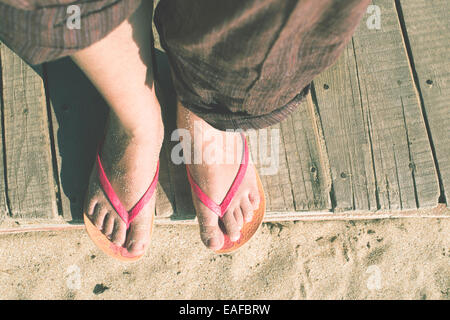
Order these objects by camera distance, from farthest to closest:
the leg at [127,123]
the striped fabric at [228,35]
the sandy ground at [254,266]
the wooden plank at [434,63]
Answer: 1. the sandy ground at [254,266]
2. the wooden plank at [434,63]
3. the leg at [127,123]
4. the striped fabric at [228,35]

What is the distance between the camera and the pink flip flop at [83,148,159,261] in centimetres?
142

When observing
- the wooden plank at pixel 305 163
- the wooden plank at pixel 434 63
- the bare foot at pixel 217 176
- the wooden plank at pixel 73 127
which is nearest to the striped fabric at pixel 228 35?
the bare foot at pixel 217 176

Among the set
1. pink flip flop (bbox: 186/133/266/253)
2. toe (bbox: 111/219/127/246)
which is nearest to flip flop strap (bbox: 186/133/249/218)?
pink flip flop (bbox: 186/133/266/253)

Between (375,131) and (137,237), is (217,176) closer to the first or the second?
(137,237)

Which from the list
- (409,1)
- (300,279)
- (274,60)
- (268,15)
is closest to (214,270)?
(300,279)

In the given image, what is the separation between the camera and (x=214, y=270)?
187cm

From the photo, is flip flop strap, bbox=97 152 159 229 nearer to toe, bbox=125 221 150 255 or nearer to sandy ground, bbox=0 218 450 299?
toe, bbox=125 221 150 255

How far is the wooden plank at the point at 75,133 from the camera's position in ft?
A: 5.08

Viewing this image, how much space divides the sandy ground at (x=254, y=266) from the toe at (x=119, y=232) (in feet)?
1.41

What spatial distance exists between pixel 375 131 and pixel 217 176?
0.81m

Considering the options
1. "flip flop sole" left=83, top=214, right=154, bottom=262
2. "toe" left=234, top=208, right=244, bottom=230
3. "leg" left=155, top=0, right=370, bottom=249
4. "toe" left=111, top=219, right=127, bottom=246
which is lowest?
"flip flop sole" left=83, top=214, right=154, bottom=262

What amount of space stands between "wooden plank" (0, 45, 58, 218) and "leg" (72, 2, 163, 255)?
0.25 meters

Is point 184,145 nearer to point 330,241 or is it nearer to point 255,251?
point 255,251

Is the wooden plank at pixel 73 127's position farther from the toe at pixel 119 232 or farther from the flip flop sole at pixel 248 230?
the flip flop sole at pixel 248 230
